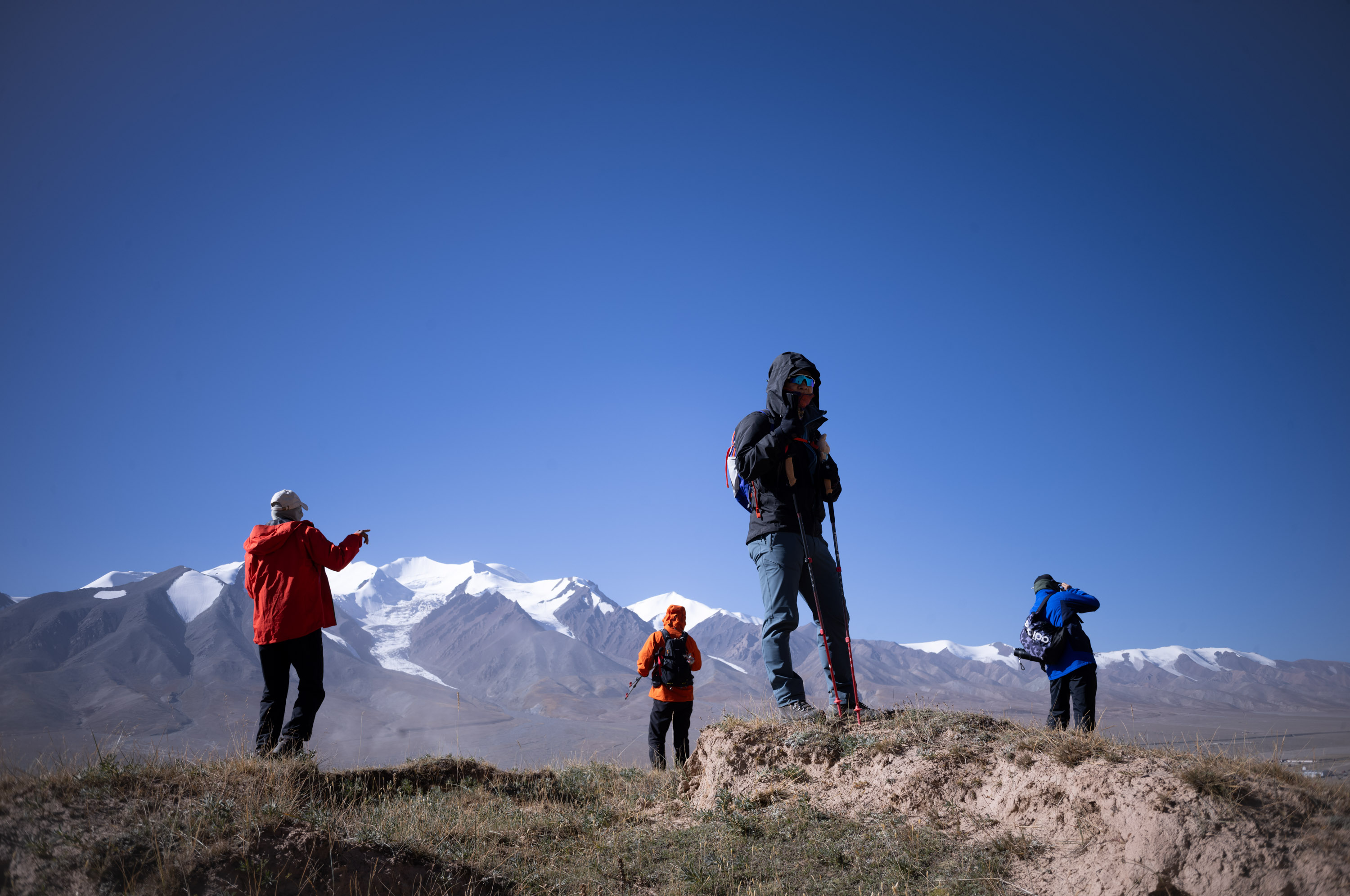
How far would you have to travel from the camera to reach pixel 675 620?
9055 millimetres

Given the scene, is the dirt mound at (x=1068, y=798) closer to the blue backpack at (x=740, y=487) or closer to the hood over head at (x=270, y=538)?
the blue backpack at (x=740, y=487)

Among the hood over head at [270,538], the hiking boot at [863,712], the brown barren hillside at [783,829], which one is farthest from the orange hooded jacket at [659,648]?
the hood over head at [270,538]

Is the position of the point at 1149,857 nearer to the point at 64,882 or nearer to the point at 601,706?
the point at 64,882

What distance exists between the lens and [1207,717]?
97.9 metres

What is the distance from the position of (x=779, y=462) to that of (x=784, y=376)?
2.63 ft

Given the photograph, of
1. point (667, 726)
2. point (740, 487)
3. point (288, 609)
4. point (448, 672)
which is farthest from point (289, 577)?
point (448, 672)

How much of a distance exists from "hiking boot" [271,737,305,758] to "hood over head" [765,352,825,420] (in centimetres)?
487

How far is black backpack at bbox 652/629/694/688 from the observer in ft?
28.5

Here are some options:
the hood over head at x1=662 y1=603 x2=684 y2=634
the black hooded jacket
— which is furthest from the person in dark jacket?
the hood over head at x1=662 y1=603 x2=684 y2=634

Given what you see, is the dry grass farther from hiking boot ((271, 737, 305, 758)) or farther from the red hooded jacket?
the red hooded jacket

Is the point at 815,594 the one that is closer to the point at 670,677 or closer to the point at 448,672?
the point at 670,677

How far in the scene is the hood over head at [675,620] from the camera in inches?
353

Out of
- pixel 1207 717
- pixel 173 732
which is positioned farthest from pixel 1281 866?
pixel 1207 717

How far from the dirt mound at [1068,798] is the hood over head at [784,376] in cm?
276
